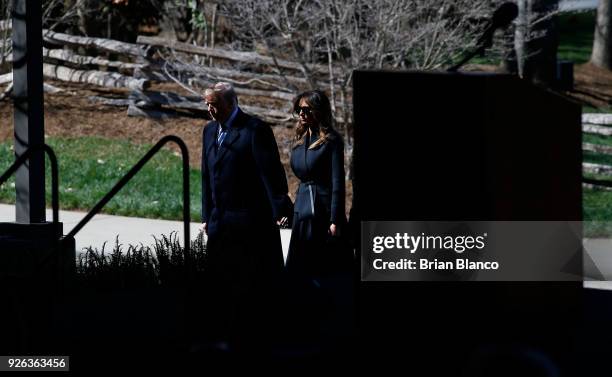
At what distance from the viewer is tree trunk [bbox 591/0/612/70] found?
24.8m

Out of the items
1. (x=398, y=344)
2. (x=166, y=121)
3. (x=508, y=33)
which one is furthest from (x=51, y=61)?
(x=398, y=344)

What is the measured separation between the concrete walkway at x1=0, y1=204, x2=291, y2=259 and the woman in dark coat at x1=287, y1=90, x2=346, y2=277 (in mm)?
2261

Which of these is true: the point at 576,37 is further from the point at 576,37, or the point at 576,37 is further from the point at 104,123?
the point at 104,123

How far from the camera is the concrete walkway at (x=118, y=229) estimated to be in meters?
10.9

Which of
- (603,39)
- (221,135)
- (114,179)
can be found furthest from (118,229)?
(603,39)

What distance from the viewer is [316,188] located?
823 cm

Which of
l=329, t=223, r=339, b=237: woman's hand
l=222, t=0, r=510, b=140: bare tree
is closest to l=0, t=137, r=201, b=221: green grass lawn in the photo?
l=222, t=0, r=510, b=140: bare tree

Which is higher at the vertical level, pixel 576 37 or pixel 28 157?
pixel 576 37

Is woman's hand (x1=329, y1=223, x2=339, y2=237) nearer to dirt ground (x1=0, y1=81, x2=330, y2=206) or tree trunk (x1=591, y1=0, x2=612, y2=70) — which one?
dirt ground (x1=0, y1=81, x2=330, y2=206)

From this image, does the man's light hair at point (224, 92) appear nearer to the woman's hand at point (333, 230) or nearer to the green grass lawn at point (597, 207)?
the woman's hand at point (333, 230)

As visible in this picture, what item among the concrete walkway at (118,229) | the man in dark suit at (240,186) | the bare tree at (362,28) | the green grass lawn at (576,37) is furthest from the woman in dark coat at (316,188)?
the green grass lawn at (576,37)

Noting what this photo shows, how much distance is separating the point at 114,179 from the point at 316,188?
6.14 m

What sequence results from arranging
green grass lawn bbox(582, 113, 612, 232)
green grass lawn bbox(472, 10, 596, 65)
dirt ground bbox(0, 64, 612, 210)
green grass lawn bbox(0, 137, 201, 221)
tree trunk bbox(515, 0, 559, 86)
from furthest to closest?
green grass lawn bbox(472, 10, 596, 65)
tree trunk bbox(515, 0, 559, 86)
dirt ground bbox(0, 64, 612, 210)
green grass lawn bbox(0, 137, 201, 221)
green grass lawn bbox(582, 113, 612, 232)

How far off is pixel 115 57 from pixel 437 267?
16.6 m
